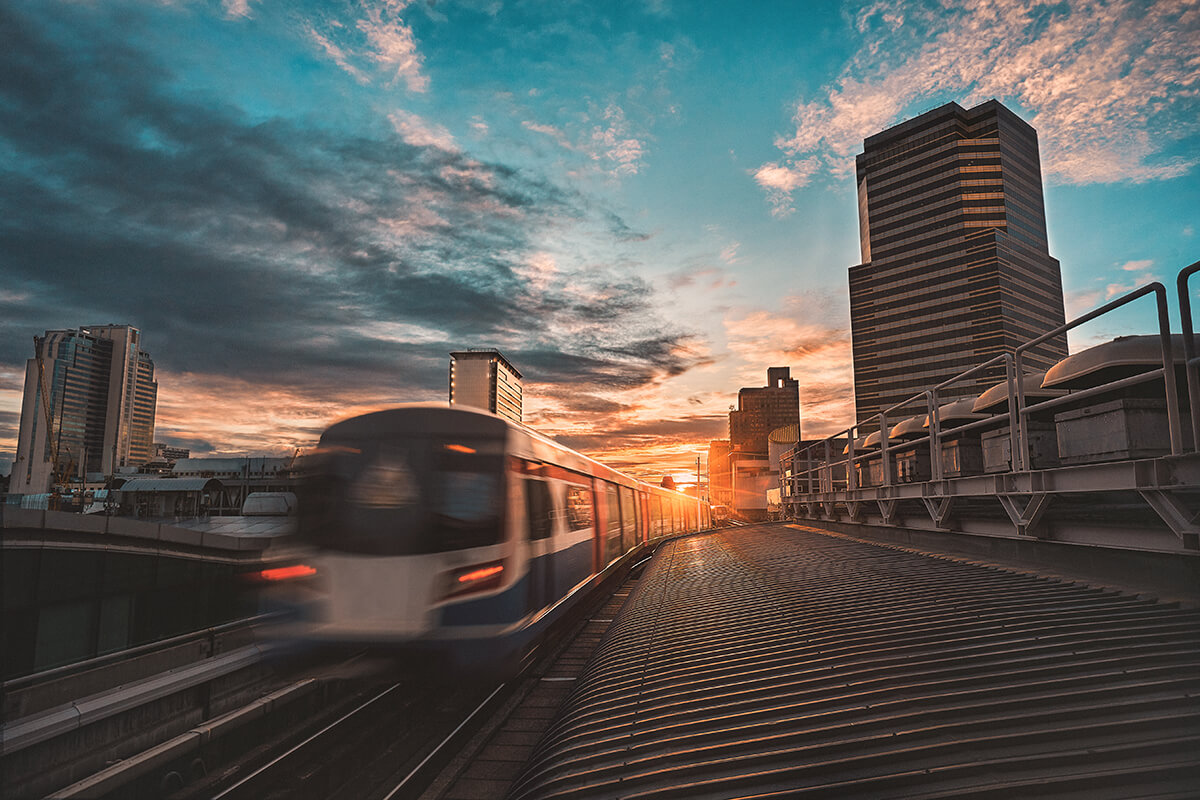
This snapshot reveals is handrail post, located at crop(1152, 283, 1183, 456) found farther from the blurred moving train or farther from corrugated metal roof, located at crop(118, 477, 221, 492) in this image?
corrugated metal roof, located at crop(118, 477, 221, 492)

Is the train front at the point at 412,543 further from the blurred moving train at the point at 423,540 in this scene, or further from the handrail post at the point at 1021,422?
the handrail post at the point at 1021,422

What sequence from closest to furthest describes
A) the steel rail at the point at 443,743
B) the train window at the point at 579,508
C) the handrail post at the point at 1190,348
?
the handrail post at the point at 1190,348, the steel rail at the point at 443,743, the train window at the point at 579,508

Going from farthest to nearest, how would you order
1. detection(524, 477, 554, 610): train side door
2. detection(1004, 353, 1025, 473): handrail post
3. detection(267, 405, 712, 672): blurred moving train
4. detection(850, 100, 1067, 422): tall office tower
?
detection(850, 100, 1067, 422): tall office tower → detection(524, 477, 554, 610): train side door → detection(1004, 353, 1025, 473): handrail post → detection(267, 405, 712, 672): blurred moving train

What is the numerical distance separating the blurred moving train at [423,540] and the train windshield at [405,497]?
12 mm

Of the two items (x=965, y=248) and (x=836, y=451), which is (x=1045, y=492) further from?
(x=965, y=248)

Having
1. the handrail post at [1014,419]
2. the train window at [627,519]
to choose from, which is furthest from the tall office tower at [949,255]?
the handrail post at [1014,419]

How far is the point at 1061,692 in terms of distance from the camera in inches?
113

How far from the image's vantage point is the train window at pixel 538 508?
792 centimetres

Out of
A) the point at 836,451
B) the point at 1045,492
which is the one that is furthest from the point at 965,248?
the point at 1045,492

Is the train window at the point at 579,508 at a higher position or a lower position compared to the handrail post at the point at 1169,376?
lower

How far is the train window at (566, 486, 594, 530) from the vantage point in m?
10.2

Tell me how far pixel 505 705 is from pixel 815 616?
4.32m

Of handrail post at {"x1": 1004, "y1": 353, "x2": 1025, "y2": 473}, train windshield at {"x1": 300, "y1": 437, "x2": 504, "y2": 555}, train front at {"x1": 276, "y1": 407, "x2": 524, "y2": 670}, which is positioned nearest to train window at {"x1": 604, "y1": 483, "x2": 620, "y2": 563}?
train front at {"x1": 276, "y1": 407, "x2": 524, "y2": 670}

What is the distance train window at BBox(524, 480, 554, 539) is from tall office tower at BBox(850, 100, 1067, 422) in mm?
120776
